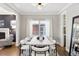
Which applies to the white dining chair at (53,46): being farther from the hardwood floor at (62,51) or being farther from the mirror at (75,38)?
the mirror at (75,38)

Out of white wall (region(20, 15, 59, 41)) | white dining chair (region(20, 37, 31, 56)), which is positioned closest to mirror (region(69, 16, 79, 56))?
white wall (region(20, 15, 59, 41))

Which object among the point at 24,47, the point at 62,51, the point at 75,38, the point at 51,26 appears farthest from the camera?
the point at 51,26

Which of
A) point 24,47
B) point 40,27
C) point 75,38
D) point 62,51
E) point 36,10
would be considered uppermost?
point 36,10

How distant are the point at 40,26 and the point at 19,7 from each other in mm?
1040

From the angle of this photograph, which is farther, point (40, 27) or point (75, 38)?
point (40, 27)

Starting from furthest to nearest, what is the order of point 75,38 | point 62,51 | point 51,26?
point 51,26
point 62,51
point 75,38

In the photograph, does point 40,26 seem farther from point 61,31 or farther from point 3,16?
point 3,16

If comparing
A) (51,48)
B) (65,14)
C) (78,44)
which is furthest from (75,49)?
(65,14)

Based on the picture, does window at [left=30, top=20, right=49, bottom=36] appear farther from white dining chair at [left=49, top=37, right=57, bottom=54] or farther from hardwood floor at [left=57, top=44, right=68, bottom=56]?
hardwood floor at [left=57, top=44, right=68, bottom=56]

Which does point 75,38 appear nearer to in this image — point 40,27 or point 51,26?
point 51,26

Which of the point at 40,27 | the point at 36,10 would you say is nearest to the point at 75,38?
the point at 40,27

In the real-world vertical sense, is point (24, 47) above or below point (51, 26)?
below

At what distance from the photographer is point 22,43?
14.7 feet

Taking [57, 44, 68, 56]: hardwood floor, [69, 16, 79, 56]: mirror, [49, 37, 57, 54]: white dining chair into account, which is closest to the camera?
[69, 16, 79, 56]: mirror
